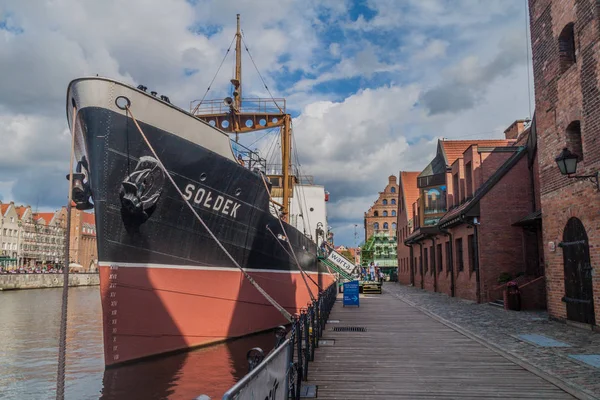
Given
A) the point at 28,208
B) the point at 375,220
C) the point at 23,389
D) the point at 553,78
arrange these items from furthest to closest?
the point at 28,208, the point at 375,220, the point at 553,78, the point at 23,389

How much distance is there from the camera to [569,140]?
11992 millimetres

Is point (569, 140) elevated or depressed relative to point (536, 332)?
elevated

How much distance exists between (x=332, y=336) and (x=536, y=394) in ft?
17.0

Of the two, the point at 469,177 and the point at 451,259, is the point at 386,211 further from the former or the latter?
the point at 469,177

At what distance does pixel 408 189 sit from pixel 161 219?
1370 inches

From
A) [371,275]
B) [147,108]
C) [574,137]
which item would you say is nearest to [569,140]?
[574,137]

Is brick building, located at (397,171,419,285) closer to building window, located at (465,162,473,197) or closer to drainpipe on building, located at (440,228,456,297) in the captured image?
drainpipe on building, located at (440,228,456,297)

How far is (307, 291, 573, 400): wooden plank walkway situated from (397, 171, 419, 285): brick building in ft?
95.2

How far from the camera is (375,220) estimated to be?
2844 inches

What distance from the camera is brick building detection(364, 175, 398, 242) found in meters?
71.9

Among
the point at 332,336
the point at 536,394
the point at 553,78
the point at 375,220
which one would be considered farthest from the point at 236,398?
the point at 375,220

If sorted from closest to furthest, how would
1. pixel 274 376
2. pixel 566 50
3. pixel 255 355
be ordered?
pixel 274 376 < pixel 255 355 < pixel 566 50

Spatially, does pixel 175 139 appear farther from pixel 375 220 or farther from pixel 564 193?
pixel 375 220

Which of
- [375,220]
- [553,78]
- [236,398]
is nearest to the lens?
[236,398]
